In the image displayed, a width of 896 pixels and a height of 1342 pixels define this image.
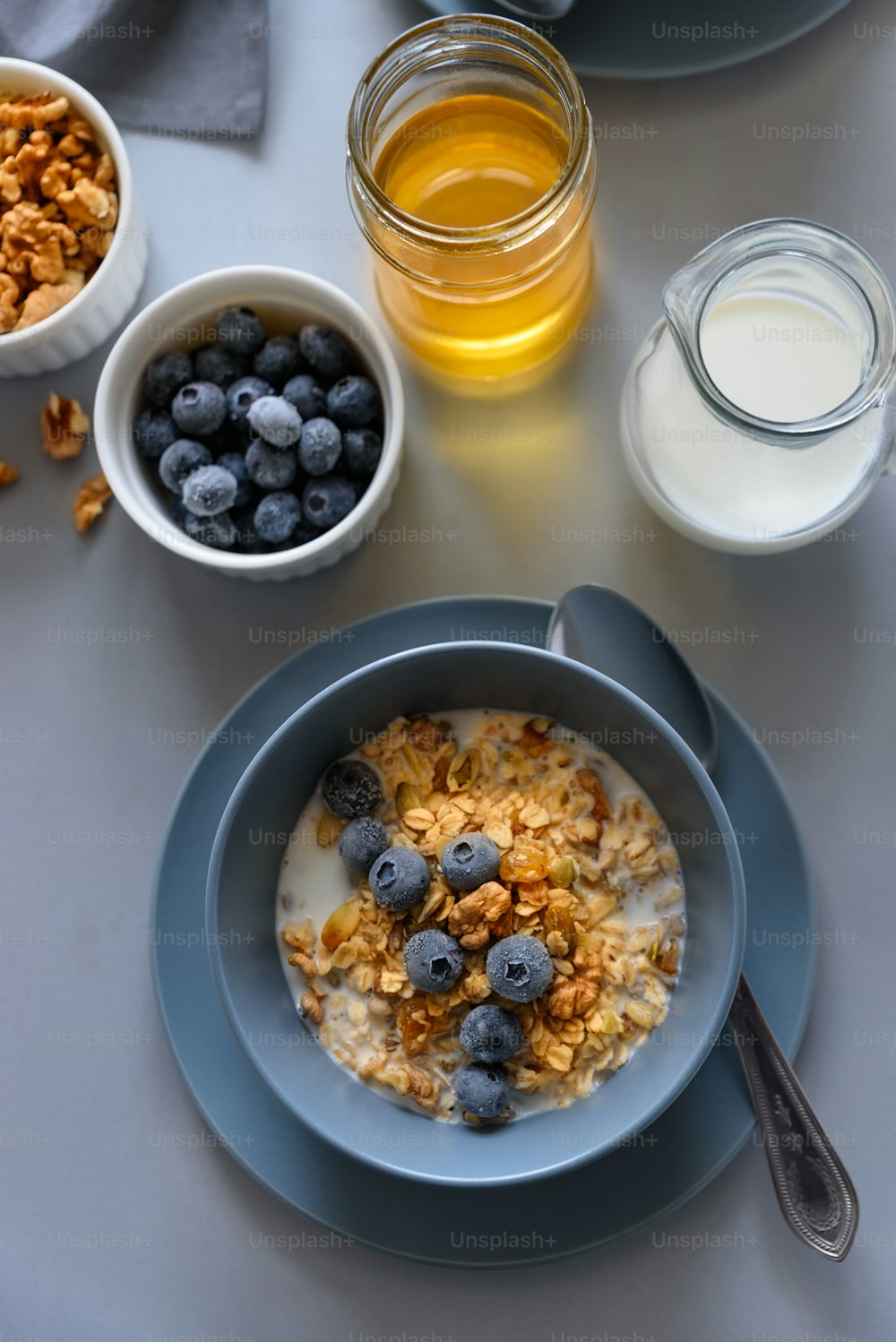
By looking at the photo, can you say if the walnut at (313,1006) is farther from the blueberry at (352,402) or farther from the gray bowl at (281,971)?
the blueberry at (352,402)

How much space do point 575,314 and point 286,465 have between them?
318 mm

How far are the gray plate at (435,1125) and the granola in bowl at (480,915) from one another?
0.26ft

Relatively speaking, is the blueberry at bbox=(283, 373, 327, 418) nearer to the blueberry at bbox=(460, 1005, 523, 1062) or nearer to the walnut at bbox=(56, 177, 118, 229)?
the walnut at bbox=(56, 177, 118, 229)

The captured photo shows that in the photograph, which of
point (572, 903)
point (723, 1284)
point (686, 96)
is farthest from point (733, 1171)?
point (686, 96)

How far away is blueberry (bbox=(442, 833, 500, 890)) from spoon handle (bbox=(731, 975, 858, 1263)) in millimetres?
250

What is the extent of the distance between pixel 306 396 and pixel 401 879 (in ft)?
1.41

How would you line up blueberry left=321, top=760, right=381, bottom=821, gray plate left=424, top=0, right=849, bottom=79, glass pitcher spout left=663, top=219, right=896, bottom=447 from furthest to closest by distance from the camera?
gray plate left=424, top=0, right=849, bottom=79 < blueberry left=321, top=760, right=381, bottom=821 < glass pitcher spout left=663, top=219, right=896, bottom=447

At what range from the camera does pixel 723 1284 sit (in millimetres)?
1041

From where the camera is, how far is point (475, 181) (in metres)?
1.00

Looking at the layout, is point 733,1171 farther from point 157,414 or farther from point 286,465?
point 157,414

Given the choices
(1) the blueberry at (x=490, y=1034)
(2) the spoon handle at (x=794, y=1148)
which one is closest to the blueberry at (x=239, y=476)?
(1) the blueberry at (x=490, y=1034)

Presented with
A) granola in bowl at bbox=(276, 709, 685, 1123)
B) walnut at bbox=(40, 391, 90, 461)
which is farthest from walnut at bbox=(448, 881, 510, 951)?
A: walnut at bbox=(40, 391, 90, 461)

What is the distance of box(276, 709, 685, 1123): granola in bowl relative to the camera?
2.95 ft

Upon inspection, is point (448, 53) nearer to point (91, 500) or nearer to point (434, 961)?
point (91, 500)
